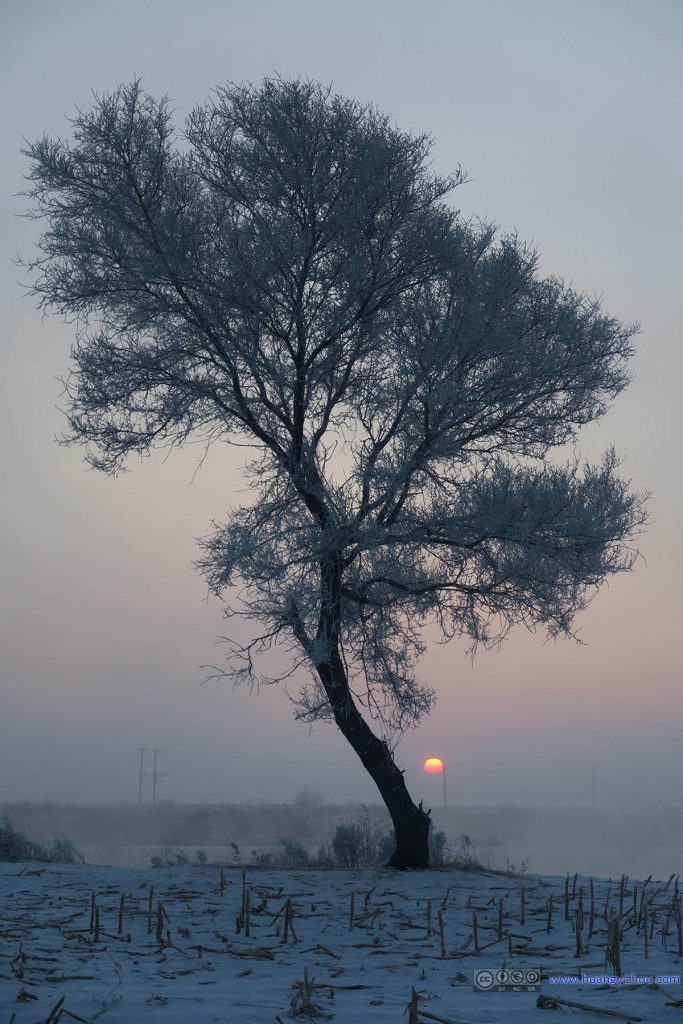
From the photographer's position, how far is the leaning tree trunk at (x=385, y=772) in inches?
564

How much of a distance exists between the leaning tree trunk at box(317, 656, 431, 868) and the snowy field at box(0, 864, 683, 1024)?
2.25 ft

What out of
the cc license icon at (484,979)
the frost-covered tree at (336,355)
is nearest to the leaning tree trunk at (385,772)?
the frost-covered tree at (336,355)

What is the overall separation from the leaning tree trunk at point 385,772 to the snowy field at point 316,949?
0.69 m

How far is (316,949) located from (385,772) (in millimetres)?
6094

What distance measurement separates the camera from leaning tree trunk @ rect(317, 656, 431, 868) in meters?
14.3

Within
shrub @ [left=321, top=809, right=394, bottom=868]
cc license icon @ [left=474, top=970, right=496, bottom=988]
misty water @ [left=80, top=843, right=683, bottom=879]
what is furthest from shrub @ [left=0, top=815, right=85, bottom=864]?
cc license icon @ [left=474, top=970, right=496, bottom=988]

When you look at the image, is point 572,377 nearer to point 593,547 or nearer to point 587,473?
point 587,473

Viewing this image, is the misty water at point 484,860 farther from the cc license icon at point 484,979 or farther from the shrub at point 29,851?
the cc license icon at point 484,979

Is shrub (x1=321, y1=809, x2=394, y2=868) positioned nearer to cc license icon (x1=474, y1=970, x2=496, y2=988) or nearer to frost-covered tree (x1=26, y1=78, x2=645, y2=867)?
frost-covered tree (x1=26, y1=78, x2=645, y2=867)

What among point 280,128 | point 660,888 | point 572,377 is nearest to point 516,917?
point 660,888

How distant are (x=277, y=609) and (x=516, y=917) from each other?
5004 millimetres

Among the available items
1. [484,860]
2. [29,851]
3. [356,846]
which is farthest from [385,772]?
[29,851]

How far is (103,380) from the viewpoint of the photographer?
14414 mm

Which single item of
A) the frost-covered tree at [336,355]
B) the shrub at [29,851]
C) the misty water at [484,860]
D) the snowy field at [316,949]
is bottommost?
the misty water at [484,860]
